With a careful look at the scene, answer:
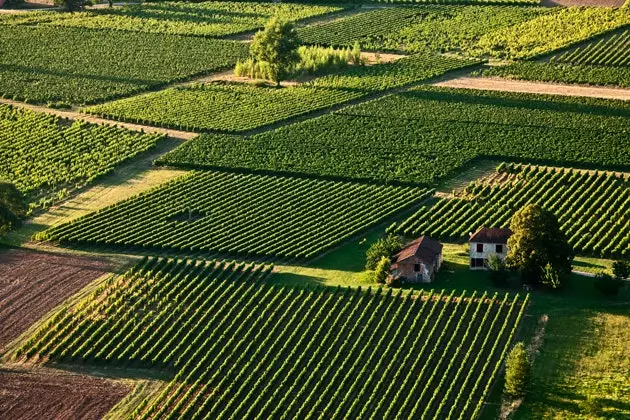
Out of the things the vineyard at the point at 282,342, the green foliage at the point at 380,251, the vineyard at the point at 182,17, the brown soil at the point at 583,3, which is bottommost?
the vineyard at the point at 282,342

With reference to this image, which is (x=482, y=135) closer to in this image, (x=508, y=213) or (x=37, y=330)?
(x=508, y=213)

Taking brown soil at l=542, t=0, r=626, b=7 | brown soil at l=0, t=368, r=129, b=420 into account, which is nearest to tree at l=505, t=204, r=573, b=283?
brown soil at l=0, t=368, r=129, b=420

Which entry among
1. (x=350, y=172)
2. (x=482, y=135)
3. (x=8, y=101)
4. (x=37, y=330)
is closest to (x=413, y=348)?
(x=37, y=330)

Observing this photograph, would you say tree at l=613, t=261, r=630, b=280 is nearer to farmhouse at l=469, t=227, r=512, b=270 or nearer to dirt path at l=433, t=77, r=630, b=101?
farmhouse at l=469, t=227, r=512, b=270

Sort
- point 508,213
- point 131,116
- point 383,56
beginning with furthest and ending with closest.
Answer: point 383,56, point 131,116, point 508,213

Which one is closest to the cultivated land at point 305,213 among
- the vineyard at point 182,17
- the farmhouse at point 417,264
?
the farmhouse at point 417,264

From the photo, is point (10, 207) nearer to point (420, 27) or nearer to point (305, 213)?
point (305, 213)

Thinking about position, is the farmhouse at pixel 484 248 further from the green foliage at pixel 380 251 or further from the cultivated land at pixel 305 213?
the green foliage at pixel 380 251

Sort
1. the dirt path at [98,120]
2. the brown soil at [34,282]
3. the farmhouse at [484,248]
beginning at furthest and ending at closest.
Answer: the dirt path at [98,120] → the farmhouse at [484,248] → the brown soil at [34,282]
